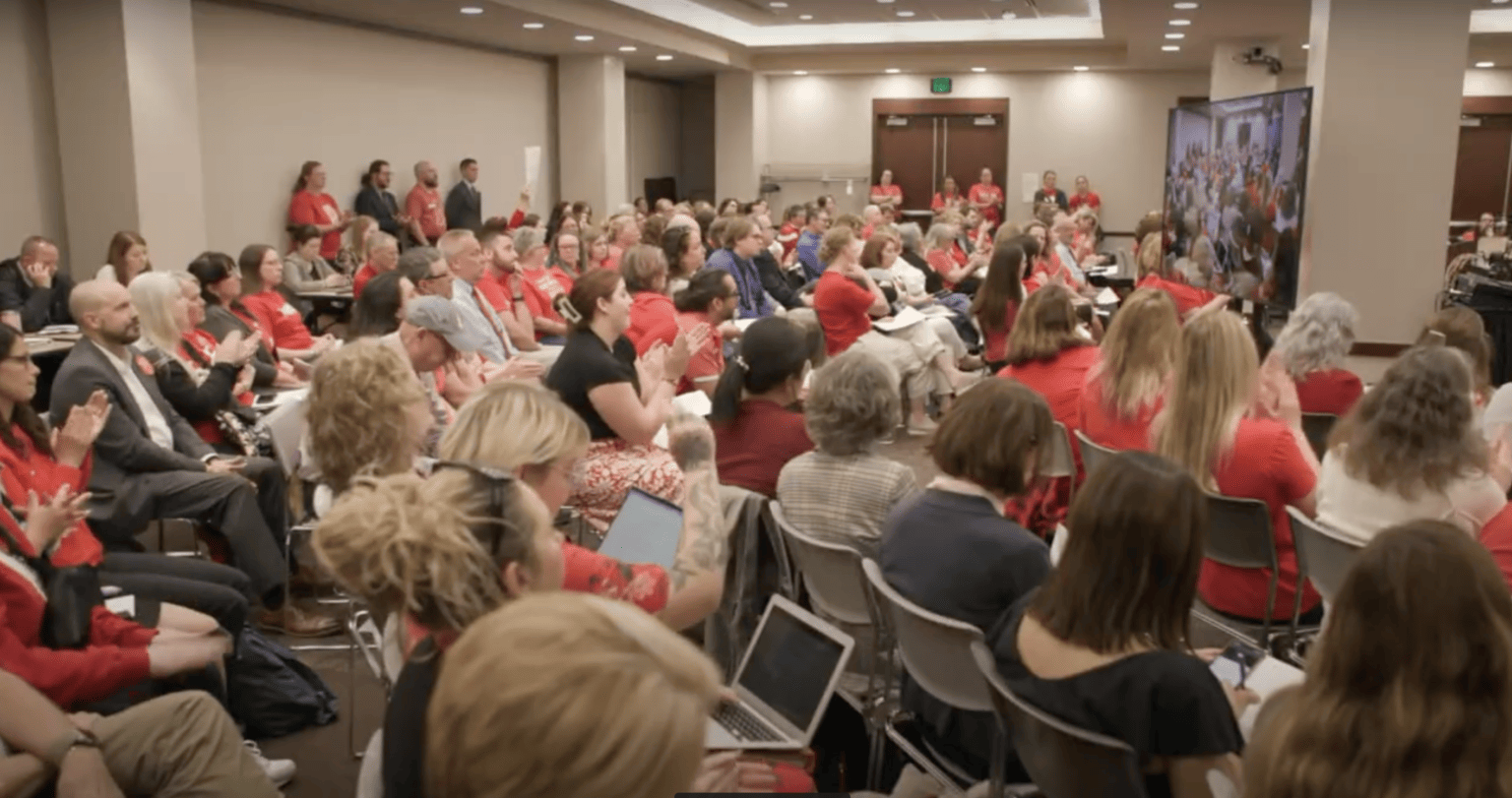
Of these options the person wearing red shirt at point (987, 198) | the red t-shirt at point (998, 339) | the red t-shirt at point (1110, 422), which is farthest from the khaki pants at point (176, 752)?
the person wearing red shirt at point (987, 198)

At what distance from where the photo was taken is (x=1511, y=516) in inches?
120

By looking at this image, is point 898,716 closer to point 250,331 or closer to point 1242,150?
point 250,331

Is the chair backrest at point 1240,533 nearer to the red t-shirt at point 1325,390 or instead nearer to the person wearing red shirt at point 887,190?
the red t-shirt at point 1325,390

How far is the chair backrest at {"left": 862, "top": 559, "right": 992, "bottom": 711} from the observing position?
2.41 m

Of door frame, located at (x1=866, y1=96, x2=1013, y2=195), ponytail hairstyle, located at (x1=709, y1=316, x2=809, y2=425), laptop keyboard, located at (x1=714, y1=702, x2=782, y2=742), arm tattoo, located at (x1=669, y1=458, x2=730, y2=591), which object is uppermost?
door frame, located at (x1=866, y1=96, x2=1013, y2=195)

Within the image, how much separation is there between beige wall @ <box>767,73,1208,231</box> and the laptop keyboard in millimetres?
17764

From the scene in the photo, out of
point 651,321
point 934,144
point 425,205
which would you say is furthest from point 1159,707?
point 934,144

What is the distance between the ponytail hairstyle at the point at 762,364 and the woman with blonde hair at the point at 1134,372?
115 centimetres

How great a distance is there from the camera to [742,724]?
7.89 ft

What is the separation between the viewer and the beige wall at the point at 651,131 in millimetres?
18484

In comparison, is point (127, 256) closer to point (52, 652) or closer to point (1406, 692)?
point (52, 652)

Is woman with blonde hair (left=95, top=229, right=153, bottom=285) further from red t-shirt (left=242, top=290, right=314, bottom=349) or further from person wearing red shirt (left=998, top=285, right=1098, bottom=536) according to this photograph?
person wearing red shirt (left=998, top=285, right=1098, bottom=536)

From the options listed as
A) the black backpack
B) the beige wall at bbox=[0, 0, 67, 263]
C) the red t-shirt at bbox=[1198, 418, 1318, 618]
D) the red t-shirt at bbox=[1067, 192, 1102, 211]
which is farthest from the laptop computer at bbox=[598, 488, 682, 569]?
the red t-shirt at bbox=[1067, 192, 1102, 211]

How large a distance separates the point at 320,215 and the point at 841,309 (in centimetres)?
583
